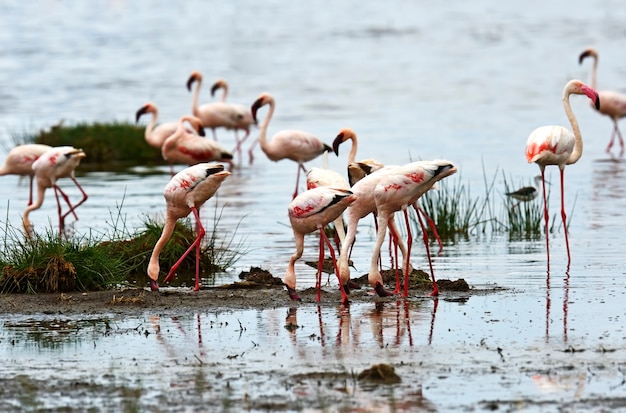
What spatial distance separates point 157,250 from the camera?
10.4 m

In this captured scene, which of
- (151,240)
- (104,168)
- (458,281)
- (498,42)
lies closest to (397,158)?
(104,168)

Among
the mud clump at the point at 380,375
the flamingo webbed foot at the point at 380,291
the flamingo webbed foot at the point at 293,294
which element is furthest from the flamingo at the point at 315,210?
the mud clump at the point at 380,375

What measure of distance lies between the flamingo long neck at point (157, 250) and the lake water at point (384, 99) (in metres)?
0.70

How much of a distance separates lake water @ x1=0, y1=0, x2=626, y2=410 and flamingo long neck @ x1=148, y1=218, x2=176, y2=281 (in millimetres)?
704

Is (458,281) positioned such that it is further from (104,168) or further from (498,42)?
(498,42)

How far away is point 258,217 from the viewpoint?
50.1ft

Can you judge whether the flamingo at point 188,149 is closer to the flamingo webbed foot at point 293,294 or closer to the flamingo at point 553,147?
the flamingo at point 553,147

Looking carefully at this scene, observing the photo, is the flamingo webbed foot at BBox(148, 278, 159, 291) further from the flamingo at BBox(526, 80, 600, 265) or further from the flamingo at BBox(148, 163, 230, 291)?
the flamingo at BBox(526, 80, 600, 265)

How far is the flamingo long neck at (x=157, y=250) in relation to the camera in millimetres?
10180

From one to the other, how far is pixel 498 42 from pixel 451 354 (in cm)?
4031

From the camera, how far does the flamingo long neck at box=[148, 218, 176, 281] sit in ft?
33.4

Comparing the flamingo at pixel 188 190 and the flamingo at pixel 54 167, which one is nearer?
the flamingo at pixel 188 190

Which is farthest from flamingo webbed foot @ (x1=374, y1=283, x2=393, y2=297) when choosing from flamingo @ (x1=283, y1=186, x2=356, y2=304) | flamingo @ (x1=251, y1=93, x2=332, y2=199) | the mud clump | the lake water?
flamingo @ (x1=251, y1=93, x2=332, y2=199)

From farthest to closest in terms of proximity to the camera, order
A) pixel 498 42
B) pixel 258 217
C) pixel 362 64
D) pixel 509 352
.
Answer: pixel 498 42
pixel 362 64
pixel 258 217
pixel 509 352
